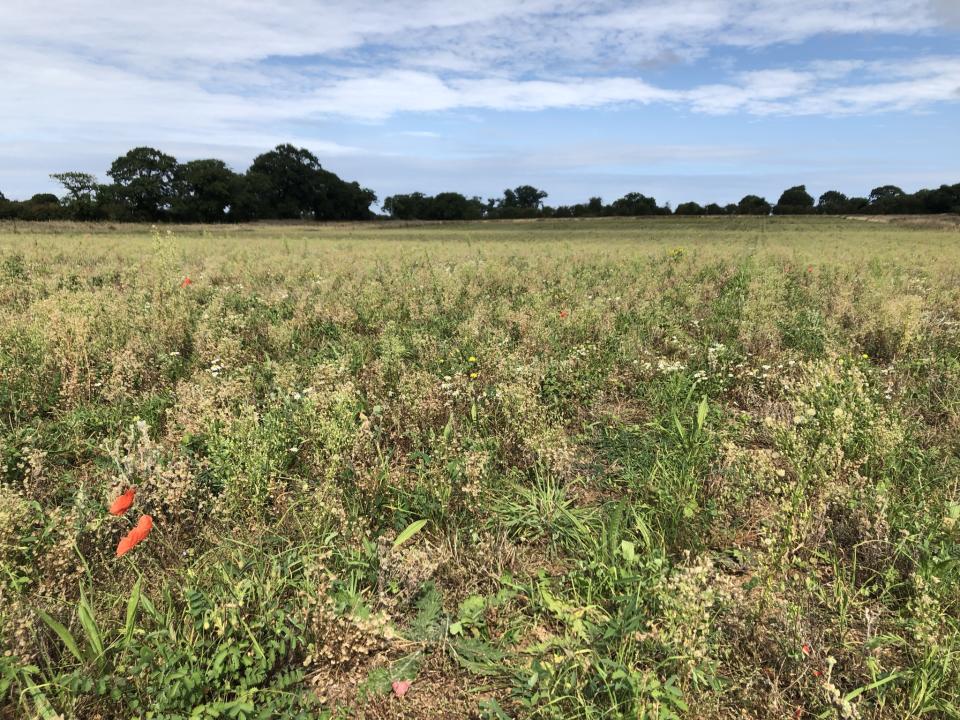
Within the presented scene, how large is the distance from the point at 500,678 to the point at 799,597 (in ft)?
4.84

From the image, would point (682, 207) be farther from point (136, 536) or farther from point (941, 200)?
point (136, 536)

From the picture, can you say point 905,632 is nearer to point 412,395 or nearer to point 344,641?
point 344,641

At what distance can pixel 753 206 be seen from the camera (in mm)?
92188

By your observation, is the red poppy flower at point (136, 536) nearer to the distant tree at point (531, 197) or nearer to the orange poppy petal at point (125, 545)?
the orange poppy petal at point (125, 545)

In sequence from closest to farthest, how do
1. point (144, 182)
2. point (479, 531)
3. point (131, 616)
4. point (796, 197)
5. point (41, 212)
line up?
point (131, 616) < point (479, 531) < point (41, 212) < point (144, 182) < point (796, 197)

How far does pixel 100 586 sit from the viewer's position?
8.26ft

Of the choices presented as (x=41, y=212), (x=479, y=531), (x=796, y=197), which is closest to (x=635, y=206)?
(x=796, y=197)

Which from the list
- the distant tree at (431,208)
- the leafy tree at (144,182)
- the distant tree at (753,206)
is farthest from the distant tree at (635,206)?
the leafy tree at (144,182)

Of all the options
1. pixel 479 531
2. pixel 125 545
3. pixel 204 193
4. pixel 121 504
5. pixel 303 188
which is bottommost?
pixel 479 531

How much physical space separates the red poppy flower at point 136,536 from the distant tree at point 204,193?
7236 centimetres

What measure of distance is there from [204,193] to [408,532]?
7556 centimetres

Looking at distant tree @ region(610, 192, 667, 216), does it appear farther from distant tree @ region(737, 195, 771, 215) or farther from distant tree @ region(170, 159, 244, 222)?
distant tree @ region(170, 159, 244, 222)

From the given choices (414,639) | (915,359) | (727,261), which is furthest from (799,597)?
(727,261)

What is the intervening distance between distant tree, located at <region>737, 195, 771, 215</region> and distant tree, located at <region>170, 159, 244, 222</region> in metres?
77.7
